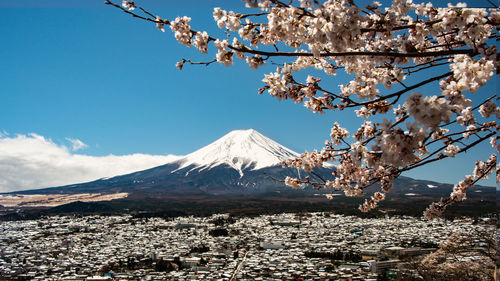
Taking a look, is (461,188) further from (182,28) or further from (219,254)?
(219,254)

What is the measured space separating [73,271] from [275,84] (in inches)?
925

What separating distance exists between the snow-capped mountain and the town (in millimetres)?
96801

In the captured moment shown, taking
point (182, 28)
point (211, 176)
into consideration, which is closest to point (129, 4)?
point (182, 28)

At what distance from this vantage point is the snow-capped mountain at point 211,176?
14388 cm

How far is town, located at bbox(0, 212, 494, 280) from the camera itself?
1917 centimetres

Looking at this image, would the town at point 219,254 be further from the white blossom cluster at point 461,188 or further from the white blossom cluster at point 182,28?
the white blossom cluster at point 182,28

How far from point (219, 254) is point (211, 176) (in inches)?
5367

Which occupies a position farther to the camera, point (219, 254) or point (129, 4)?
point (219, 254)

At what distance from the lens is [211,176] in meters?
160

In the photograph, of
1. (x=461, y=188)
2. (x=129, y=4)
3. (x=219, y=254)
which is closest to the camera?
(x=129, y=4)

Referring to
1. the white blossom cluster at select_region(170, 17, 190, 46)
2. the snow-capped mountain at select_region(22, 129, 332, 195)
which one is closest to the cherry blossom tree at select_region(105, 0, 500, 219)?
the white blossom cluster at select_region(170, 17, 190, 46)

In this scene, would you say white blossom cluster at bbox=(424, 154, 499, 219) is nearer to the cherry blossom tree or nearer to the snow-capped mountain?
the cherry blossom tree

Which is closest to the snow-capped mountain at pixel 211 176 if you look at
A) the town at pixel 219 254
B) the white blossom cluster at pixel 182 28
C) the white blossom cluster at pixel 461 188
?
the town at pixel 219 254

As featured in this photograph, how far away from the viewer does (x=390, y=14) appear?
252 cm
